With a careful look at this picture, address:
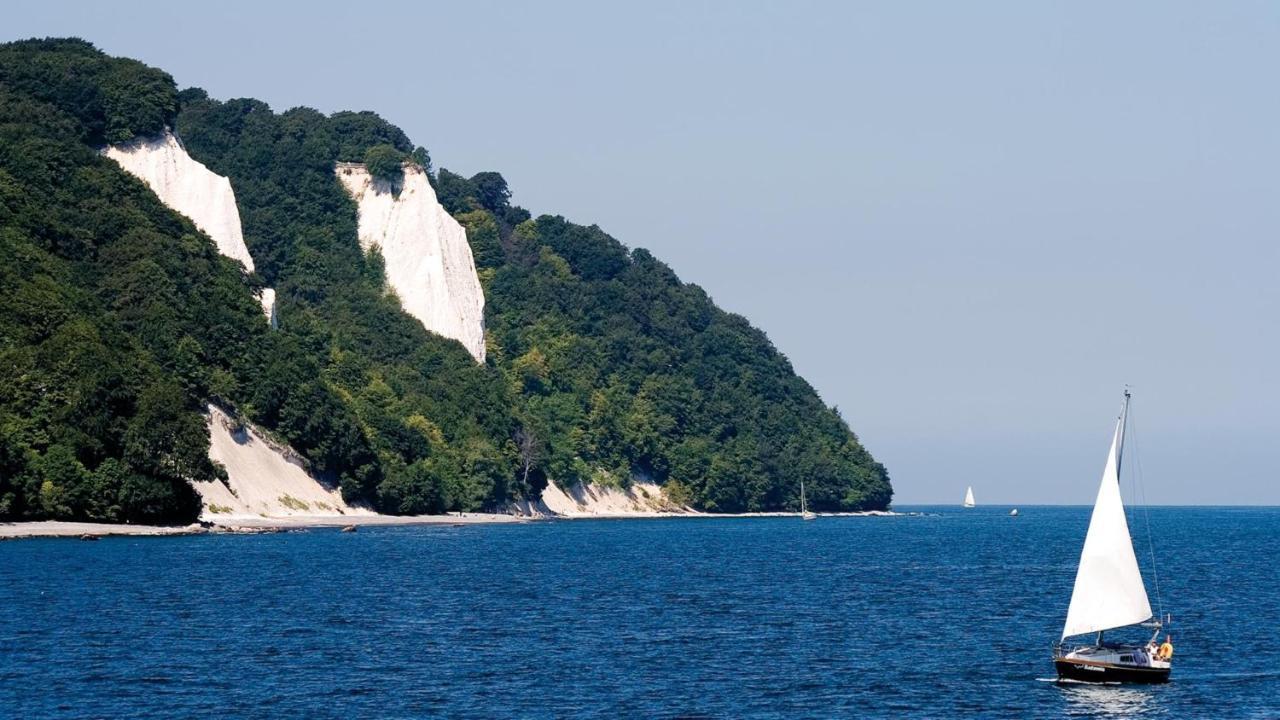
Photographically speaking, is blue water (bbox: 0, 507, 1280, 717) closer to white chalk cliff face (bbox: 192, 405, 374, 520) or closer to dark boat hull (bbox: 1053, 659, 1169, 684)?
dark boat hull (bbox: 1053, 659, 1169, 684)

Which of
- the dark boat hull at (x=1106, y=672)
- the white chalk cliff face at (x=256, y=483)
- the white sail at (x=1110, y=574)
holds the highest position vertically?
the white chalk cliff face at (x=256, y=483)

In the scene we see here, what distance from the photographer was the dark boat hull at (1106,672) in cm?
6084

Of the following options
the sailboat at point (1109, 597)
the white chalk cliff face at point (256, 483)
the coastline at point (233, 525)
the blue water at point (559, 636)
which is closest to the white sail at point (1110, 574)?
the sailboat at point (1109, 597)

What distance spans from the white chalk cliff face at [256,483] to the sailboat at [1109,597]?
98.8 meters

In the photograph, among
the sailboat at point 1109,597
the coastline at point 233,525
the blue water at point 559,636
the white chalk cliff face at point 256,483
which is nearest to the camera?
the blue water at point 559,636

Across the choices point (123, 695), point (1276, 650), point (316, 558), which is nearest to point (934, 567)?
point (316, 558)

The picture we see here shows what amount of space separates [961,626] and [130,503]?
71.3 meters

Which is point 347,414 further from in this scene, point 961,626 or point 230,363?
point 961,626

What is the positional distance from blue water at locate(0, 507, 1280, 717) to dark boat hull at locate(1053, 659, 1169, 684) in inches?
19.5

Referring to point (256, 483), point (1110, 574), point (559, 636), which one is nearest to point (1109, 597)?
point (1110, 574)

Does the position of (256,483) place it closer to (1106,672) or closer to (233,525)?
(233,525)

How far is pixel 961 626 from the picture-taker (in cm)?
8194

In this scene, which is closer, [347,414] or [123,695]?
[123,695]

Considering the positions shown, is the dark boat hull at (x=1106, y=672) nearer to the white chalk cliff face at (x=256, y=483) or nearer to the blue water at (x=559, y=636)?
the blue water at (x=559, y=636)
